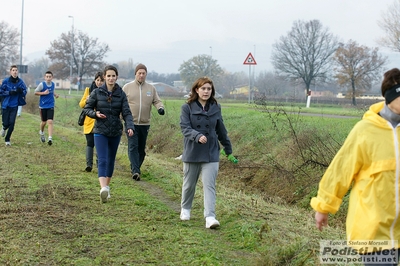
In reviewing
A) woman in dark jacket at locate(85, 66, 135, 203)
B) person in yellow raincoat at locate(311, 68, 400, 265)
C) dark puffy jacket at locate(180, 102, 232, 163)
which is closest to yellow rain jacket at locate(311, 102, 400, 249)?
person in yellow raincoat at locate(311, 68, 400, 265)

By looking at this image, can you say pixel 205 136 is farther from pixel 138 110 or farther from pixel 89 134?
pixel 89 134

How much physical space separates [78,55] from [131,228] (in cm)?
7208

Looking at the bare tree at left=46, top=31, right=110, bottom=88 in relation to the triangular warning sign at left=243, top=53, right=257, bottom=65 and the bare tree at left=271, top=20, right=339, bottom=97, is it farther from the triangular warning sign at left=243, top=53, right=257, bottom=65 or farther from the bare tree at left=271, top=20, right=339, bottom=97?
the triangular warning sign at left=243, top=53, right=257, bottom=65

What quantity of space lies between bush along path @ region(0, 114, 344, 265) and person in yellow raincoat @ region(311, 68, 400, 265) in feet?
4.89

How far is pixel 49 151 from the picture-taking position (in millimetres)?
13625

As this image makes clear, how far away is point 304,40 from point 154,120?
60990mm

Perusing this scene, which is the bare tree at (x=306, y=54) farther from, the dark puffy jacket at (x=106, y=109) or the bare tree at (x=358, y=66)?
the dark puffy jacket at (x=106, y=109)

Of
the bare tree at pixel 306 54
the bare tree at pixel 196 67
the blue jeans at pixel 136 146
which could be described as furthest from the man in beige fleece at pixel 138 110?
the bare tree at pixel 306 54

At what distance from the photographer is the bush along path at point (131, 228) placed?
5.43 metres

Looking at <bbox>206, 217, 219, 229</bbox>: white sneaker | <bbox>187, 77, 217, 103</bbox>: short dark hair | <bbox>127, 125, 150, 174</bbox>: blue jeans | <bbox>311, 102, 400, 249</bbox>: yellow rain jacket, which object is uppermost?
<bbox>187, 77, 217, 103</bbox>: short dark hair

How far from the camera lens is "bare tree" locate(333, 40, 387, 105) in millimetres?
60719

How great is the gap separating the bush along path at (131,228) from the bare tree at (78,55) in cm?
6638

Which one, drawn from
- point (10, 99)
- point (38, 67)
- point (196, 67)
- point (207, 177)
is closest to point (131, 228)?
point (207, 177)

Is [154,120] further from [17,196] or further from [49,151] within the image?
[17,196]
